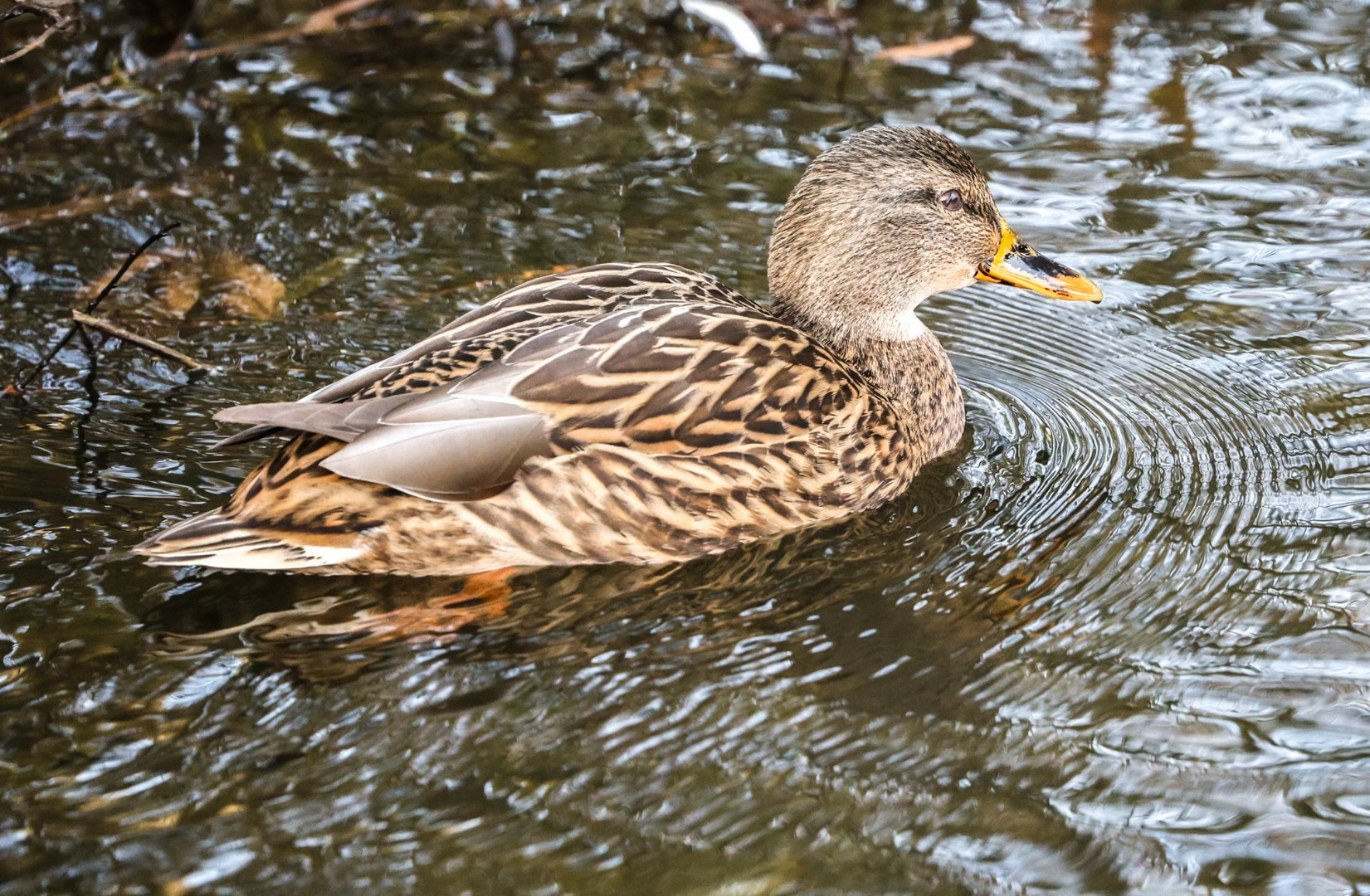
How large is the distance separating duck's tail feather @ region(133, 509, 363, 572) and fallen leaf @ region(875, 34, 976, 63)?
569 centimetres

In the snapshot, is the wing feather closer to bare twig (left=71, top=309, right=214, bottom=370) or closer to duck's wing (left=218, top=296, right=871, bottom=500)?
duck's wing (left=218, top=296, right=871, bottom=500)

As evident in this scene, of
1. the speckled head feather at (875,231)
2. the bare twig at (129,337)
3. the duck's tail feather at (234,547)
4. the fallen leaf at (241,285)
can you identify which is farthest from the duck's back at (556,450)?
the fallen leaf at (241,285)

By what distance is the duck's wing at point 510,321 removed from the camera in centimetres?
539

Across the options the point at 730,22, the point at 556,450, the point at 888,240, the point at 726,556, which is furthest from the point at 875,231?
the point at 730,22

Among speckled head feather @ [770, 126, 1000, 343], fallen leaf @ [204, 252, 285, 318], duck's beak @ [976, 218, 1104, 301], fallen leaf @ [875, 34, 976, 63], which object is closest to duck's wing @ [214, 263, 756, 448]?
speckled head feather @ [770, 126, 1000, 343]

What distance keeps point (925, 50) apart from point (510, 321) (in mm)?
4929

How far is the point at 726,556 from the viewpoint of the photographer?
5629mm

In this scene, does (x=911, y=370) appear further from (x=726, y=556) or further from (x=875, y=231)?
(x=726, y=556)

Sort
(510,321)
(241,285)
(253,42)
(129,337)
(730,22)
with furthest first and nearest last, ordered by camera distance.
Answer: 1. (253,42)
2. (730,22)
3. (241,285)
4. (129,337)
5. (510,321)

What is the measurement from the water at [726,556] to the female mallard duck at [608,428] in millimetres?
175

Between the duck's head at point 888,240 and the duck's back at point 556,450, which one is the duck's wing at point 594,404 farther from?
the duck's head at point 888,240

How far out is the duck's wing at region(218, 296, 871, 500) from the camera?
511cm

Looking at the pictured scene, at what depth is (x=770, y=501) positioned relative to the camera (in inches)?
222

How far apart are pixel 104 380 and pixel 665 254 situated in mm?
2697
